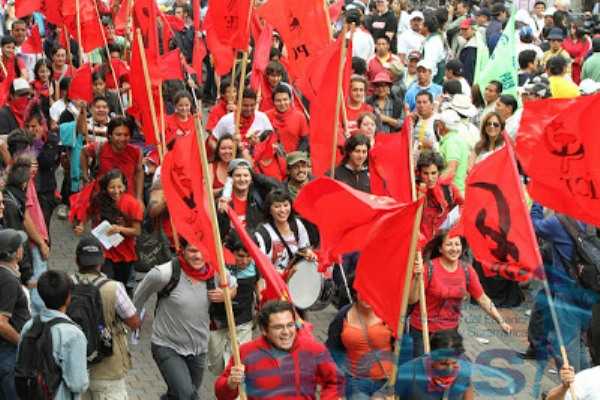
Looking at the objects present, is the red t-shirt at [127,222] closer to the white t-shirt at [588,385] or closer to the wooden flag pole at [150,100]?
the wooden flag pole at [150,100]

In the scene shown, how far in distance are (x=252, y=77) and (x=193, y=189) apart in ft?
17.9

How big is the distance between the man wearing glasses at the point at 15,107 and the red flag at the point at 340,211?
19.7ft

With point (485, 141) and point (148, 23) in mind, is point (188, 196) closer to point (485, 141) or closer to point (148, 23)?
point (485, 141)

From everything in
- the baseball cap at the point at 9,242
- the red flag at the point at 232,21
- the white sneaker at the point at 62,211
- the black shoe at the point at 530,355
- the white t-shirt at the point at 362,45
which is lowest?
the white sneaker at the point at 62,211

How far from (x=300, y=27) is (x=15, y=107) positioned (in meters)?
2.97

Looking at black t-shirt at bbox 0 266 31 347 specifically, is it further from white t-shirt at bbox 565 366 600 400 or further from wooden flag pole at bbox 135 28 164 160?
white t-shirt at bbox 565 366 600 400

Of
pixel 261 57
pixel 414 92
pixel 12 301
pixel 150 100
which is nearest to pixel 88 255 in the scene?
pixel 12 301

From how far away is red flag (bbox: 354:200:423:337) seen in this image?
6.82m

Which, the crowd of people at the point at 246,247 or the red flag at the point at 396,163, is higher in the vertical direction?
the red flag at the point at 396,163

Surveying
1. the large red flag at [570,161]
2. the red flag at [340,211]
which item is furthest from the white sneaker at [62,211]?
the large red flag at [570,161]

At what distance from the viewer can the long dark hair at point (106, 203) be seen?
10.8 m

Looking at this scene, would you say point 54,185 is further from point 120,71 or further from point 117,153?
point 120,71

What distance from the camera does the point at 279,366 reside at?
22.6 feet

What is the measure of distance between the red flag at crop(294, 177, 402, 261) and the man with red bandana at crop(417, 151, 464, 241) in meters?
2.81
